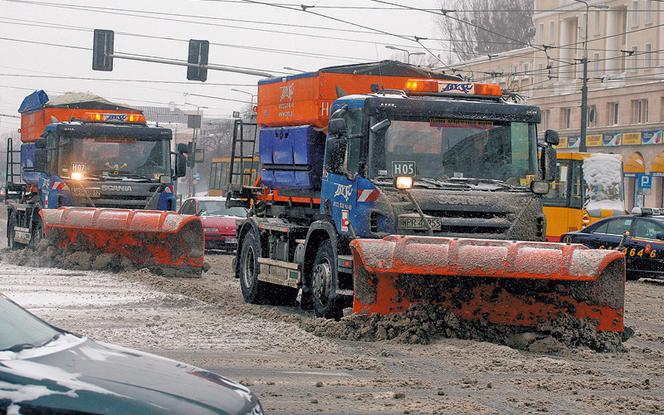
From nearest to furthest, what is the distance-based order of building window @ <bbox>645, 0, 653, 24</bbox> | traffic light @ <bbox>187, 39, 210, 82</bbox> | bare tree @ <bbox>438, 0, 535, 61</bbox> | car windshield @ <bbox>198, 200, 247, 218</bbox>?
car windshield @ <bbox>198, 200, 247, 218</bbox>, traffic light @ <bbox>187, 39, 210, 82</bbox>, building window @ <bbox>645, 0, 653, 24</bbox>, bare tree @ <bbox>438, 0, 535, 61</bbox>

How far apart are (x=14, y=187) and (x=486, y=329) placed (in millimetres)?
19476

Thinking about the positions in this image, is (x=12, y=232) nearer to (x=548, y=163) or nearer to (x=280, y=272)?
(x=280, y=272)

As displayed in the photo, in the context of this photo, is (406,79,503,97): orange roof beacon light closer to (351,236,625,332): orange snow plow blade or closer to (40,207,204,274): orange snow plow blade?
(351,236,625,332): orange snow plow blade

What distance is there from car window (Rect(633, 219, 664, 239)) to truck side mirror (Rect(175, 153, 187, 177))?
9572 mm

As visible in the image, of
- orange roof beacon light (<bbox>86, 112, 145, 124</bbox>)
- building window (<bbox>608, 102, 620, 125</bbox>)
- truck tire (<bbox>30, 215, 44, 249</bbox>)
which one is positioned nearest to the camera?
orange roof beacon light (<bbox>86, 112, 145, 124</bbox>)

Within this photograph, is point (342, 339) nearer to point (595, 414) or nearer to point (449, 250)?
point (449, 250)

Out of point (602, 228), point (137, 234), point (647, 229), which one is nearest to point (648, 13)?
point (602, 228)

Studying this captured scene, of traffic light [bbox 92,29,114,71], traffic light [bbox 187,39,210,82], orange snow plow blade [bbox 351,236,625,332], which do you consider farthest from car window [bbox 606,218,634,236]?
traffic light [bbox 92,29,114,71]

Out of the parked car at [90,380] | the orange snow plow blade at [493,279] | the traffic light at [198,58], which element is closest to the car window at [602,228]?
the traffic light at [198,58]

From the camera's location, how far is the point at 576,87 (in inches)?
2768

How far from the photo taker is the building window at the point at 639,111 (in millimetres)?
64250

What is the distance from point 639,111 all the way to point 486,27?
3230cm

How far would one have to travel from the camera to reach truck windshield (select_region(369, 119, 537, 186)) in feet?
43.2

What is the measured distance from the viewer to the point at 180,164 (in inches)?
914
